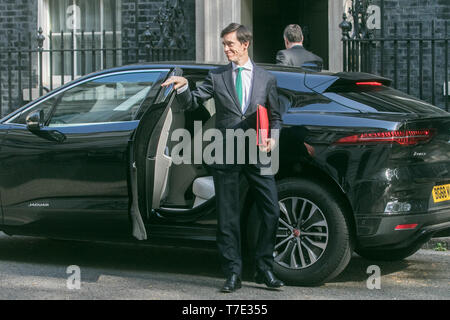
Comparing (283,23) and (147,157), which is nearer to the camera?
(147,157)

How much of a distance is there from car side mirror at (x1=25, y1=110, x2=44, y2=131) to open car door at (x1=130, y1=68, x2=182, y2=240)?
94 cm

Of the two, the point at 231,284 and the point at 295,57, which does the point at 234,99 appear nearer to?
the point at 231,284

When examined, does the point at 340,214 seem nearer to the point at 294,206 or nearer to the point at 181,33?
the point at 294,206

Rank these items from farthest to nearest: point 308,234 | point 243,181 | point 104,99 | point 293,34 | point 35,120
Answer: point 293,34, point 104,99, point 35,120, point 243,181, point 308,234

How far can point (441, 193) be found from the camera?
5848 mm

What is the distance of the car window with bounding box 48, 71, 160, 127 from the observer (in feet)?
21.2

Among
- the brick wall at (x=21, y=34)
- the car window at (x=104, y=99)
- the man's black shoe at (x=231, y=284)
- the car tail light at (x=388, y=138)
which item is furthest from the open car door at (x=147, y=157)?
the brick wall at (x=21, y=34)

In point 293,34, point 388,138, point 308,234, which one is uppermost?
point 293,34

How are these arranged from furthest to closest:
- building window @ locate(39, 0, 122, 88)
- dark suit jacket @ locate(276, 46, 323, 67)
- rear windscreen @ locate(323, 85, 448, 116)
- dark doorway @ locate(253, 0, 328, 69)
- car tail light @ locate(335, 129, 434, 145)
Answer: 1. building window @ locate(39, 0, 122, 88)
2. dark doorway @ locate(253, 0, 328, 69)
3. dark suit jacket @ locate(276, 46, 323, 67)
4. rear windscreen @ locate(323, 85, 448, 116)
5. car tail light @ locate(335, 129, 434, 145)

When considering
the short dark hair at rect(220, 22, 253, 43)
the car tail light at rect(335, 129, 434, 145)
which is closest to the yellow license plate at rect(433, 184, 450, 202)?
the car tail light at rect(335, 129, 434, 145)

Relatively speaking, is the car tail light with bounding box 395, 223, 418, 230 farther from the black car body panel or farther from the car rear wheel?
the car rear wheel

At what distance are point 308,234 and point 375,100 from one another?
106 centimetres

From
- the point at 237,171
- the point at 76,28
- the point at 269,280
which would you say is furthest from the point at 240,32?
the point at 76,28
